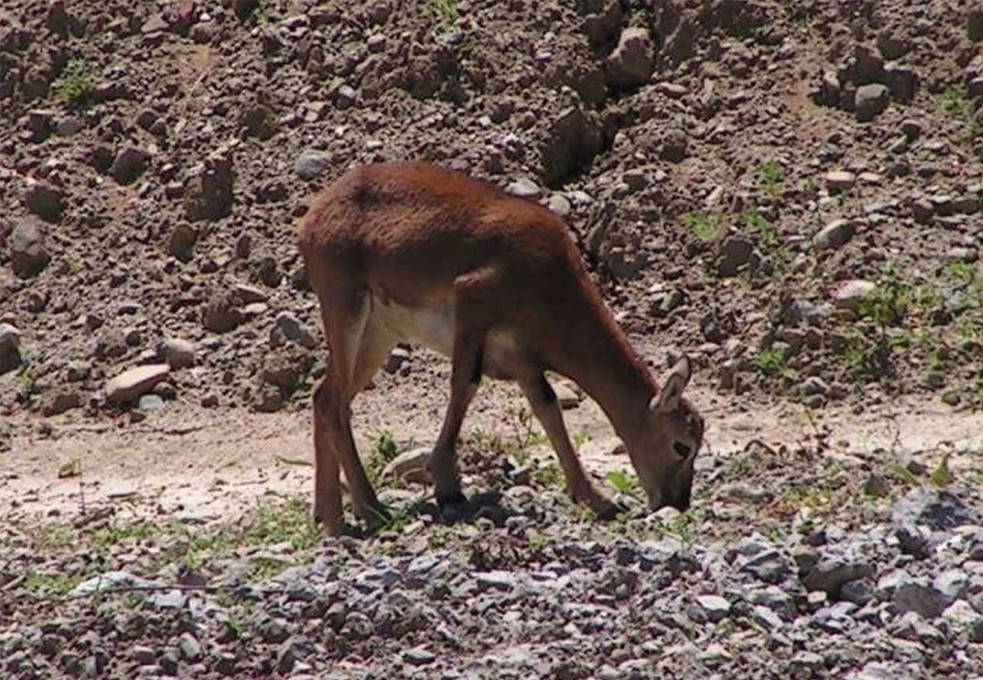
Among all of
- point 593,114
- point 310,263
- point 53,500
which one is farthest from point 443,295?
point 593,114

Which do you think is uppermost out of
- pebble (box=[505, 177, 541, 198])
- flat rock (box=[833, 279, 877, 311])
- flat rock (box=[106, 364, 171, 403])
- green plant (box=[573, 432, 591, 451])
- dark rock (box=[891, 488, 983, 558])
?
dark rock (box=[891, 488, 983, 558])

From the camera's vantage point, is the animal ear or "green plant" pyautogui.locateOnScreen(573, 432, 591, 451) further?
"green plant" pyautogui.locateOnScreen(573, 432, 591, 451)

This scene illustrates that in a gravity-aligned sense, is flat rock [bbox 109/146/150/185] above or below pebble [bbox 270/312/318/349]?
above

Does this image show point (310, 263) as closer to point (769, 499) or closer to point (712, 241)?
point (769, 499)

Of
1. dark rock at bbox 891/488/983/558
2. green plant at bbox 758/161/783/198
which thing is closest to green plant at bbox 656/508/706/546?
dark rock at bbox 891/488/983/558

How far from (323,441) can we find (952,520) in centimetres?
409

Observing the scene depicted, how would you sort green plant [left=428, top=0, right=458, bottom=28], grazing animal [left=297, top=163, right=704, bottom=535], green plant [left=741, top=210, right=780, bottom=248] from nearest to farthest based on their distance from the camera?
grazing animal [left=297, top=163, right=704, bottom=535], green plant [left=741, top=210, right=780, bottom=248], green plant [left=428, top=0, right=458, bottom=28]

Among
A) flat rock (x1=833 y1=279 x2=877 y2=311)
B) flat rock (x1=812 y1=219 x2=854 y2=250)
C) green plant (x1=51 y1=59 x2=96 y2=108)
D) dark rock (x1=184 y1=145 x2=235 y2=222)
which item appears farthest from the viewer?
green plant (x1=51 y1=59 x2=96 y2=108)

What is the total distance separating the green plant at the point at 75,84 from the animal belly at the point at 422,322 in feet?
21.2

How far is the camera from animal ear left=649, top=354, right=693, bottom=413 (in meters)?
15.1

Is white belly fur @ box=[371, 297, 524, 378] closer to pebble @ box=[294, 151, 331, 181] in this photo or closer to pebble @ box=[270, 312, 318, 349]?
pebble @ box=[270, 312, 318, 349]

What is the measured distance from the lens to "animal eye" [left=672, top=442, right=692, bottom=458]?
1501 centimetres

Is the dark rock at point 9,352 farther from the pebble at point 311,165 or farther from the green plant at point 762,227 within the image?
the green plant at point 762,227

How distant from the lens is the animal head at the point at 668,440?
49.1 feet
